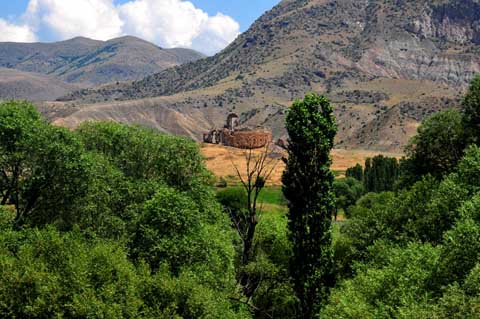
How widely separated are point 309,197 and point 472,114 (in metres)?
27.9

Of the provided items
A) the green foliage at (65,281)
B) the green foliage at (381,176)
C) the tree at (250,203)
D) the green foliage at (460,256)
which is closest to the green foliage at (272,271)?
the tree at (250,203)

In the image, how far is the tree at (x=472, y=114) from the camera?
167 ft

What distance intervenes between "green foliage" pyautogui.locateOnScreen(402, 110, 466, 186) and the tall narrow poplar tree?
83.4 ft

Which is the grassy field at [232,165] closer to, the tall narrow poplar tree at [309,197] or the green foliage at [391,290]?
the tall narrow poplar tree at [309,197]

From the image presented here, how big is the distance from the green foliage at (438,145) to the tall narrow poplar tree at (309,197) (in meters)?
25.4

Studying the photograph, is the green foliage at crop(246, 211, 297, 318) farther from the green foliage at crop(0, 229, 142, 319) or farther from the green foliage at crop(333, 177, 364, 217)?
the green foliage at crop(333, 177, 364, 217)

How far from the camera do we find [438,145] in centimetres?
5456

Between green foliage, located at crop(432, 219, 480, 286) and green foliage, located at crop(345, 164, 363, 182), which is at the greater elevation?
green foliage, located at crop(345, 164, 363, 182)

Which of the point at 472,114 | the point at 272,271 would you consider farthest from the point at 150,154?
the point at 472,114

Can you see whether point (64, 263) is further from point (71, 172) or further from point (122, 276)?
point (71, 172)

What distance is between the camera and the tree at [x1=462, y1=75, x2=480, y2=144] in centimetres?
5091

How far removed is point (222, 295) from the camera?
3450 cm

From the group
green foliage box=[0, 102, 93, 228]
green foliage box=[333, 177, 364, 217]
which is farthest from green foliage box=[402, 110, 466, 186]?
green foliage box=[333, 177, 364, 217]

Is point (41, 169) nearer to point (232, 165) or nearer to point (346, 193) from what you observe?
point (346, 193)
